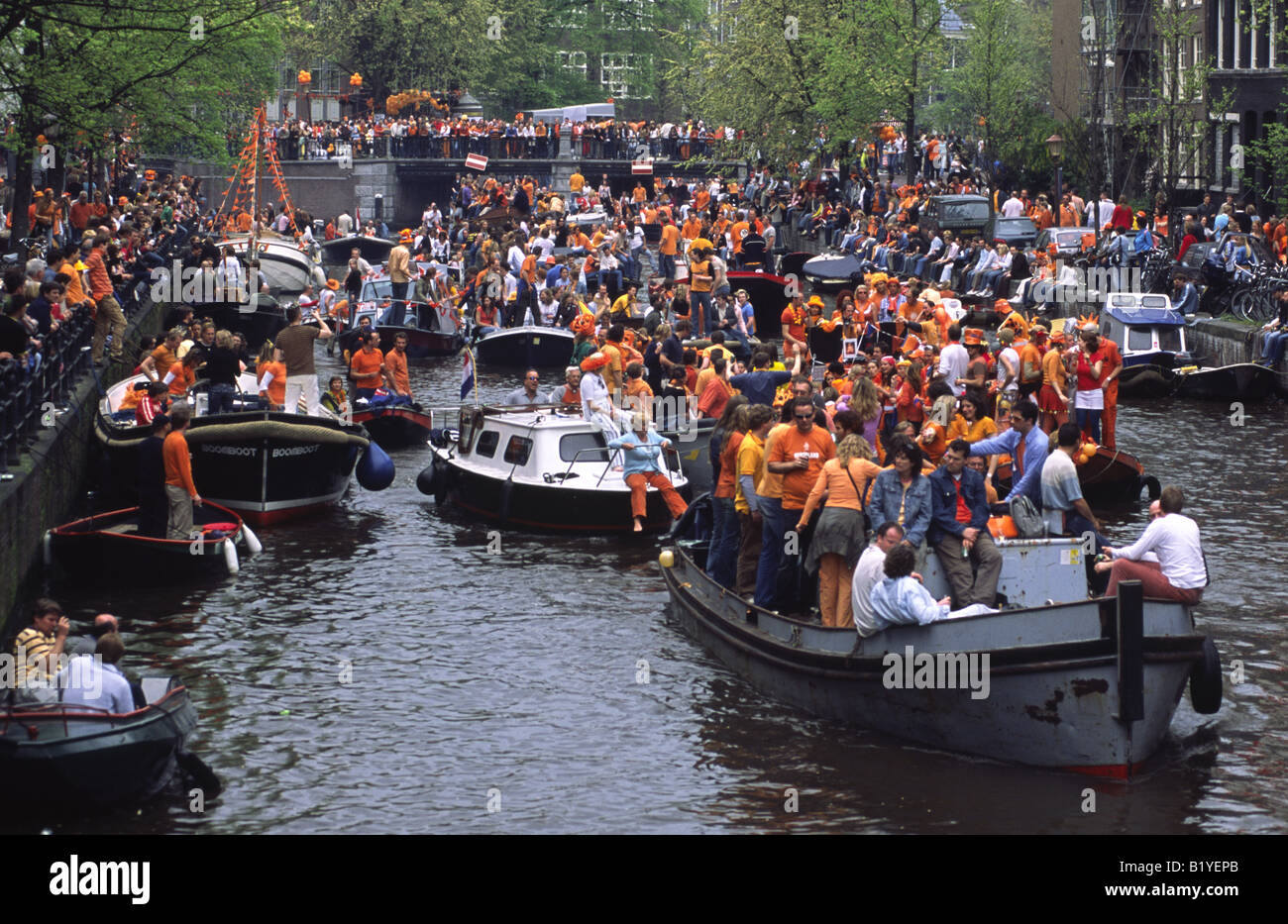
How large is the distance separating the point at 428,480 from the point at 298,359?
7.41ft

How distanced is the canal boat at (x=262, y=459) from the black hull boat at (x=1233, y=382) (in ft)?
47.3

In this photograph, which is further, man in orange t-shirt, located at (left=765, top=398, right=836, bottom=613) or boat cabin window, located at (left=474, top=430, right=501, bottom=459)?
boat cabin window, located at (left=474, top=430, right=501, bottom=459)

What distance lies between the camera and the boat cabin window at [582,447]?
21828 millimetres

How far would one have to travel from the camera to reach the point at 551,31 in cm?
8969

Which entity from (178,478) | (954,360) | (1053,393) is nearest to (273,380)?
(178,478)

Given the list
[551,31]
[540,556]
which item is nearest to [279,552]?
[540,556]

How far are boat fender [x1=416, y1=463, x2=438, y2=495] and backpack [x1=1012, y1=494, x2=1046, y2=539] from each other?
10039 millimetres

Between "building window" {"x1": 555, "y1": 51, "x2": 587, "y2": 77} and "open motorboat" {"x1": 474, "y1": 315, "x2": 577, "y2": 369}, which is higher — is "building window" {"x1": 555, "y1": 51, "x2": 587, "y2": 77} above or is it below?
above

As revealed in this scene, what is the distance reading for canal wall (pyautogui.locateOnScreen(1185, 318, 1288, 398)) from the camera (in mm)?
31644

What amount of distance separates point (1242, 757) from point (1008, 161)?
42659mm

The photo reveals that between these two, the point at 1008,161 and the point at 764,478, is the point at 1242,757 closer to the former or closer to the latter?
the point at 764,478

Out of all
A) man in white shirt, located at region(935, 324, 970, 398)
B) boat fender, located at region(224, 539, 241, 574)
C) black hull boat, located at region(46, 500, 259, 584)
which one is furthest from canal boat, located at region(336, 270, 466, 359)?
boat fender, located at region(224, 539, 241, 574)

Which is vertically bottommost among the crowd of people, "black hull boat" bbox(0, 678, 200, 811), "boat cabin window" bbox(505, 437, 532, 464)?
"black hull boat" bbox(0, 678, 200, 811)

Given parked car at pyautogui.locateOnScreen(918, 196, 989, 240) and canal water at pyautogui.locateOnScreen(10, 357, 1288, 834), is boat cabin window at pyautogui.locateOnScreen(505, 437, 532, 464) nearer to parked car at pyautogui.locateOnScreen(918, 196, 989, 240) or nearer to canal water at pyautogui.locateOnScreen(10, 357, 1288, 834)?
canal water at pyautogui.locateOnScreen(10, 357, 1288, 834)
